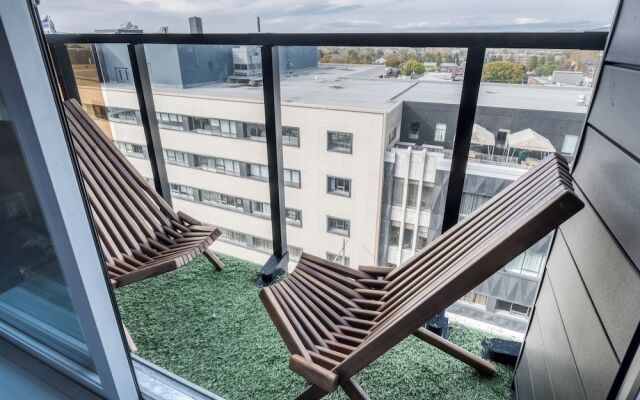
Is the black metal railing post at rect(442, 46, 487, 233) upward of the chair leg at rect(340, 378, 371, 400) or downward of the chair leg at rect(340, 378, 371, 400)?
upward

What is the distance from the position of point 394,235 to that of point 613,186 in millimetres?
1231

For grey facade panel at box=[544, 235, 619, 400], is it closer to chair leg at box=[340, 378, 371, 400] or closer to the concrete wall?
the concrete wall

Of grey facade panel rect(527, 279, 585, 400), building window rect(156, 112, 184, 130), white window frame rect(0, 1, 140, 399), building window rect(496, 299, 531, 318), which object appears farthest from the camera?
building window rect(156, 112, 184, 130)

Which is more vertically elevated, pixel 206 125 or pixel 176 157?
pixel 206 125

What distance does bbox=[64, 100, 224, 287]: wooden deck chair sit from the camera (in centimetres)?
183

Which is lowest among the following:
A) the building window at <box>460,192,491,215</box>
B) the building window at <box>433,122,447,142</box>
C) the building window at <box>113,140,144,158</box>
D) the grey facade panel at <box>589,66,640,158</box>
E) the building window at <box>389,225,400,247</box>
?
the building window at <box>389,225,400,247</box>

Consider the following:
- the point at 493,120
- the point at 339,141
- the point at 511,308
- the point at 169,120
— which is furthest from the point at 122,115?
the point at 511,308

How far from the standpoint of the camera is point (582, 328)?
93 cm

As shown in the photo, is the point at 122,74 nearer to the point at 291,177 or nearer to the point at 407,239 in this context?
the point at 291,177

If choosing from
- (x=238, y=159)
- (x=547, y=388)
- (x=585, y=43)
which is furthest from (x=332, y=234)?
(x=585, y=43)

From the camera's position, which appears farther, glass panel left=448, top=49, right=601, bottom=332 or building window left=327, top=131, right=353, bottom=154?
building window left=327, top=131, right=353, bottom=154

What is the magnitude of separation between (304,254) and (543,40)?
1.29 meters

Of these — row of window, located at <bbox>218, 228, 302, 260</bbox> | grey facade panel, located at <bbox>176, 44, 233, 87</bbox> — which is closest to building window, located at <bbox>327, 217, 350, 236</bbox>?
row of window, located at <bbox>218, 228, 302, 260</bbox>

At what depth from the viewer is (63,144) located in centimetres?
71
